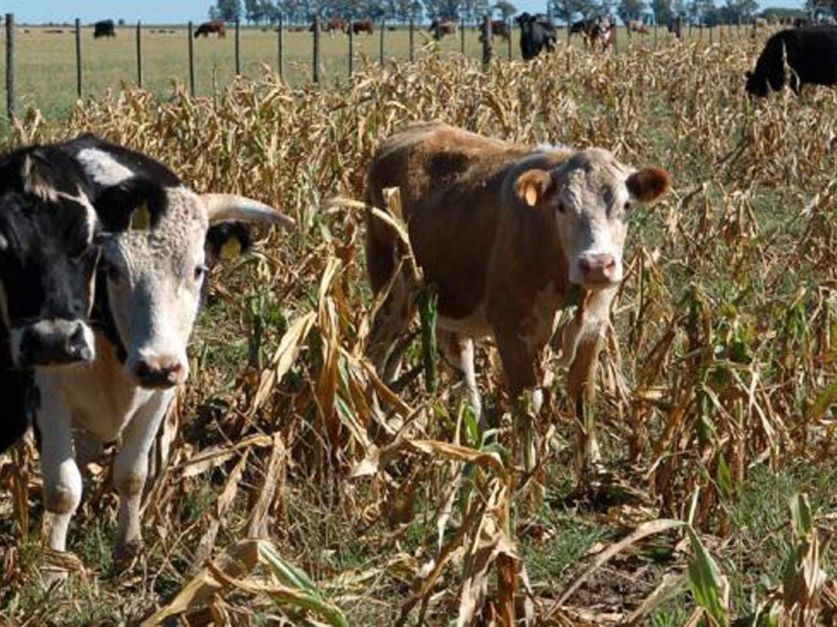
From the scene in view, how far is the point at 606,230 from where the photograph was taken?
620 centimetres

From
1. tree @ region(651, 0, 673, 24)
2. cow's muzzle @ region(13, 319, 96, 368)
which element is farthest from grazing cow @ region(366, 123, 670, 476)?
tree @ region(651, 0, 673, 24)

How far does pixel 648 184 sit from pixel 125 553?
2.61 m

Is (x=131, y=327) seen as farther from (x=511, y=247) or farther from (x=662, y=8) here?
(x=662, y=8)

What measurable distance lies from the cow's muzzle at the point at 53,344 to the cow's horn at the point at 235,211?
99 centimetres

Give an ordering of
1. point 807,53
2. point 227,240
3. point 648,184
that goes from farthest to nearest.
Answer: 1. point 807,53
2. point 648,184
3. point 227,240

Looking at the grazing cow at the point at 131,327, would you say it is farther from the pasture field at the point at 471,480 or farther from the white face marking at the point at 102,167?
the pasture field at the point at 471,480

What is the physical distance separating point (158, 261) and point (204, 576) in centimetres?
169

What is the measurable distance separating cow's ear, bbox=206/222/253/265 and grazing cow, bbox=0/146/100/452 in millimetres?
641

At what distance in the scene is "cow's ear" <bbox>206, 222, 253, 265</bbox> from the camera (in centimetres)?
579

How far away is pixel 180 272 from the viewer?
5.23m

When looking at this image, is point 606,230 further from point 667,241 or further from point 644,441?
point 667,241

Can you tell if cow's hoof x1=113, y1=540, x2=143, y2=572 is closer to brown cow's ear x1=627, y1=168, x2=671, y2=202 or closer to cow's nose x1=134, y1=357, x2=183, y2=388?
cow's nose x1=134, y1=357, x2=183, y2=388

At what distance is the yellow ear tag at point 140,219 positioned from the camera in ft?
17.0

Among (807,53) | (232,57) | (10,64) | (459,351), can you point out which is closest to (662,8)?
(232,57)
